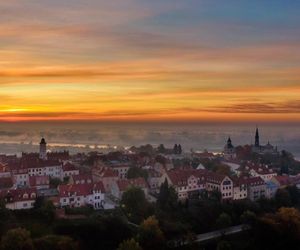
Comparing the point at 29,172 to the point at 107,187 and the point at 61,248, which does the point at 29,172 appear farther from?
the point at 61,248

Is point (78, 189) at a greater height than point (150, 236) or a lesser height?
greater

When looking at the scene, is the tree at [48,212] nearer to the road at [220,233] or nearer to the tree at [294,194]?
the road at [220,233]

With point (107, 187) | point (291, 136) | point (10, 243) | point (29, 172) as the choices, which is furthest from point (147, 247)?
point (291, 136)

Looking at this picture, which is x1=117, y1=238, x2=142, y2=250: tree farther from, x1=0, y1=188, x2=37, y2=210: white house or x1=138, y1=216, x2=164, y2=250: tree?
x1=0, y1=188, x2=37, y2=210: white house

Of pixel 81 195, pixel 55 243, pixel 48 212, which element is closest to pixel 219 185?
pixel 81 195

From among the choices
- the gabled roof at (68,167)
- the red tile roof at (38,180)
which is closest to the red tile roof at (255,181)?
the gabled roof at (68,167)

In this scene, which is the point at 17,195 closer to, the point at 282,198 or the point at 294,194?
the point at 282,198
